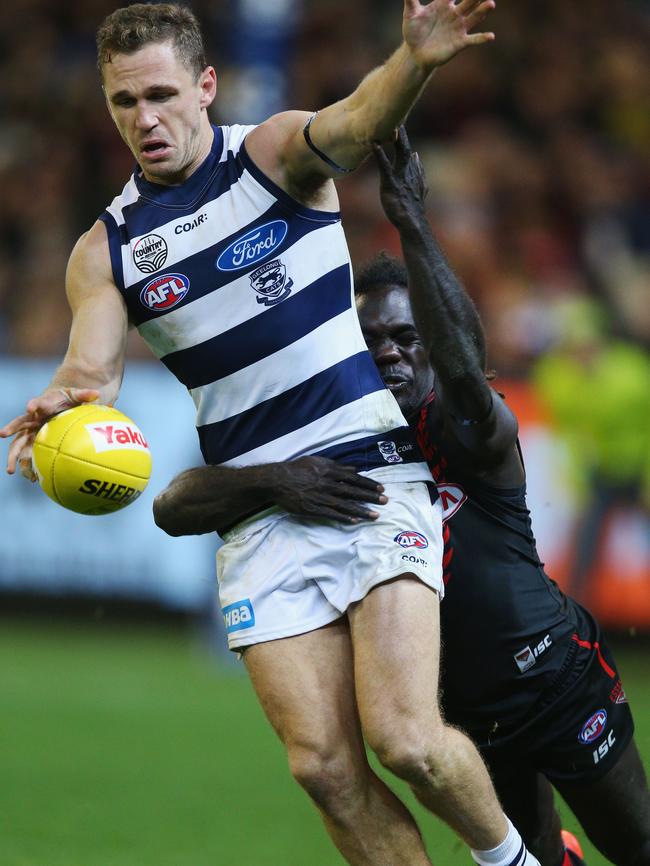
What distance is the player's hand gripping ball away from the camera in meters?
4.22

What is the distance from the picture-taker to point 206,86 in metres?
4.79

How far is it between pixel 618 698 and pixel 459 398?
4.44 feet

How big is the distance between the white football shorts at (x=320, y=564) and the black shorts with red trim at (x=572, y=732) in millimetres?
723

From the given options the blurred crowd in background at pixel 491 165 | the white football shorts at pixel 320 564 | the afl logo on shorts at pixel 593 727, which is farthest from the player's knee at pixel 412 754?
the blurred crowd in background at pixel 491 165

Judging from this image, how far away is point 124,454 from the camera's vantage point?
14.1 ft

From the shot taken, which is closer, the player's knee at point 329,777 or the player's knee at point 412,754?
the player's knee at point 412,754

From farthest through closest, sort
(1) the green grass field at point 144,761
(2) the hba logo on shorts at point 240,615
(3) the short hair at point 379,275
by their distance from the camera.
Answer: (1) the green grass field at point 144,761
(3) the short hair at point 379,275
(2) the hba logo on shorts at point 240,615

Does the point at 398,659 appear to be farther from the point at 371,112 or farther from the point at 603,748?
the point at 371,112

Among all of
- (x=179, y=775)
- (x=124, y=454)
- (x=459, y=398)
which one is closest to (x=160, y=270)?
(x=124, y=454)

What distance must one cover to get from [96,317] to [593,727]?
2.17 metres

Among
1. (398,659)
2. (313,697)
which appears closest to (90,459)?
(313,697)

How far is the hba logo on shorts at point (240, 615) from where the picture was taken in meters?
4.48

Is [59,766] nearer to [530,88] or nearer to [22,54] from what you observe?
[530,88]

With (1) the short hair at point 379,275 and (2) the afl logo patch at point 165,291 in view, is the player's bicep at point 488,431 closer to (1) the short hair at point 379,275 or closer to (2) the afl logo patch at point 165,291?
(1) the short hair at point 379,275
